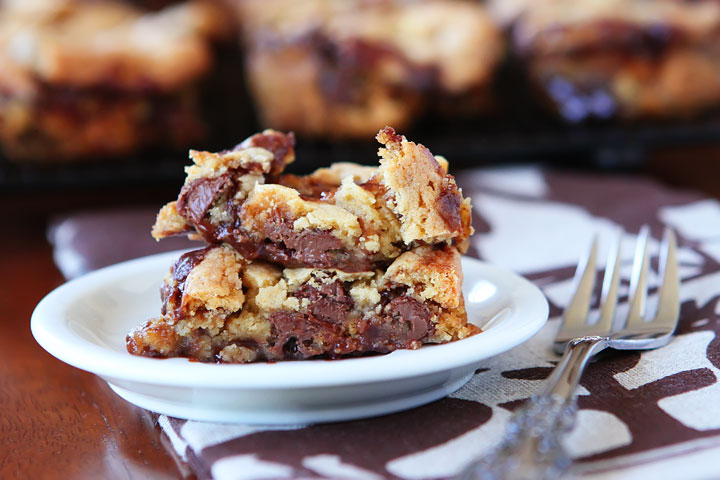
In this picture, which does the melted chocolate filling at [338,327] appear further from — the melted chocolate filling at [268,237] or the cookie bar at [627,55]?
the cookie bar at [627,55]

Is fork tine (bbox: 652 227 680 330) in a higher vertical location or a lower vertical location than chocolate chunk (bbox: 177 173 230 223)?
lower

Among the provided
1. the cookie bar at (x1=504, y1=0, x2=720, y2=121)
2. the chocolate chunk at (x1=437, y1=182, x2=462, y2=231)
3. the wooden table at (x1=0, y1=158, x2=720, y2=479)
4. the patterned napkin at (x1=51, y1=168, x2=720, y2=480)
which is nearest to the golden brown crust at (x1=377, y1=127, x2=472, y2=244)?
the chocolate chunk at (x1=437, y1=182, x2=462, y2=231)

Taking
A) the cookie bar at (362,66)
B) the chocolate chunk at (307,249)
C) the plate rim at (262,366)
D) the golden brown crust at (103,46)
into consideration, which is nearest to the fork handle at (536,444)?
the plate rim at (262,366)

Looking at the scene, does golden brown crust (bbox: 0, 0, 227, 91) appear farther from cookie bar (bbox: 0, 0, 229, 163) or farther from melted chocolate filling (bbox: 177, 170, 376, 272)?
melted chocolate filling (bbox: 177, 170, 376, 272)

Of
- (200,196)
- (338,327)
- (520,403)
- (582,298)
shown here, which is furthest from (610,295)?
(200,196)

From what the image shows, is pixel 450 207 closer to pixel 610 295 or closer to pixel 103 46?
pixel 610 295
